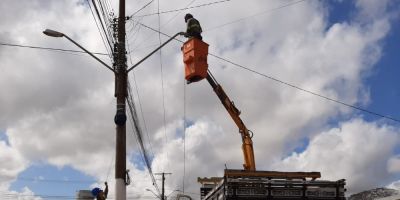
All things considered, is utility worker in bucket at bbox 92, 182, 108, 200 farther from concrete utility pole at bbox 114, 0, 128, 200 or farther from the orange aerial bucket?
the orange aerial bucket

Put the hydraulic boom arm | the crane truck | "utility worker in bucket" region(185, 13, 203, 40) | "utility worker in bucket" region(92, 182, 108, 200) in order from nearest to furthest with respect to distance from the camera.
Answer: the crane truck < "utility worker in bucket" region(185, 13, 203, 40) < "utility worker in bucket" region(92, 182, 108, 200) < the hydraulic boom arm

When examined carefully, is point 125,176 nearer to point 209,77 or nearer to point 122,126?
point 122,126

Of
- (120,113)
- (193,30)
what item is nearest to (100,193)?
(120,113)

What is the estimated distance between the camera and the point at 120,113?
39.4ft

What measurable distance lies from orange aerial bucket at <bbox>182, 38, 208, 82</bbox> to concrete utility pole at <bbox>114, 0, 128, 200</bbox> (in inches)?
66.0

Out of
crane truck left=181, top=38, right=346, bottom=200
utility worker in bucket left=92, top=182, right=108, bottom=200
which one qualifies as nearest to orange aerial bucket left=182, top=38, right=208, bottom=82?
crane truck left=181, top=38, right=346, bottom=200

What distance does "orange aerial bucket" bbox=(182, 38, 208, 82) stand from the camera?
38.8 ft

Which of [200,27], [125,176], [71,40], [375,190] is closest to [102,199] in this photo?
[125,176]

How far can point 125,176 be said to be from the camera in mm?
11805

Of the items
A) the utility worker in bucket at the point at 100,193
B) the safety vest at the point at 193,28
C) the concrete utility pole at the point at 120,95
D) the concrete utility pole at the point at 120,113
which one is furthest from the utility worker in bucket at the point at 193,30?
the utility worker in bucket at the point at 100,193

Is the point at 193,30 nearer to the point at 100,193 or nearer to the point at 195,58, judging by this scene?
the point at 195,58

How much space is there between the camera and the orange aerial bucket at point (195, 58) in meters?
11.8

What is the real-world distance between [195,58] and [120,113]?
2.24 meters

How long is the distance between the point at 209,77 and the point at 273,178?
711 centimetres
